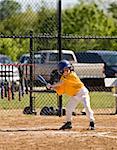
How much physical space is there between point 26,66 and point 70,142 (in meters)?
5.22

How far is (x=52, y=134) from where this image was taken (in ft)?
35.4

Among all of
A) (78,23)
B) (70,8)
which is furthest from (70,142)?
(70,8)

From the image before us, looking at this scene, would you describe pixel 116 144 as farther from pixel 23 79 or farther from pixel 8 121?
pixel 23 79

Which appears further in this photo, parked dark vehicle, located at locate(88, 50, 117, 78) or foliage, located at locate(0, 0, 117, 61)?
parked dark vehicle, located at locate(88, 50, 117, 78)

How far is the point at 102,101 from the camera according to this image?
1941 cm

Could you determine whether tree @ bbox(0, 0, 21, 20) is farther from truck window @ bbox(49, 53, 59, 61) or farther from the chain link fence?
truck window @ bbox(49, 53, 59, 61)

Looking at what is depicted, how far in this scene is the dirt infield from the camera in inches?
369

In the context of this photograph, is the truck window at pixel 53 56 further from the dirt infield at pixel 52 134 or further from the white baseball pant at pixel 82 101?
the white baseball pant at pixel 82 101

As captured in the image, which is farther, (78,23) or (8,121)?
(78,23)

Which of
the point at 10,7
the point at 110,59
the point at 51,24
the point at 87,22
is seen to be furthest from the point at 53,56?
the point at 87,22

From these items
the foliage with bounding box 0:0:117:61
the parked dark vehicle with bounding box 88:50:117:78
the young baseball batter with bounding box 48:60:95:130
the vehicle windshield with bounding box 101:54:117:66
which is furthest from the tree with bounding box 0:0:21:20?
the vehicle windshield with bounding box 101:54:117:66

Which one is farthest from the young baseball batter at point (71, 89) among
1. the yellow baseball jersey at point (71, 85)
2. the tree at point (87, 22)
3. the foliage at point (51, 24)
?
the tree at point (87, 22)

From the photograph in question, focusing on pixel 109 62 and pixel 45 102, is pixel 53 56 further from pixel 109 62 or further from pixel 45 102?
pixel 109 62

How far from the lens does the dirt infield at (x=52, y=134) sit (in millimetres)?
9383
